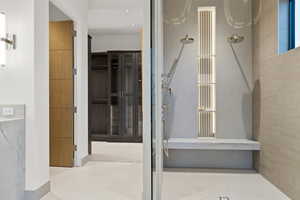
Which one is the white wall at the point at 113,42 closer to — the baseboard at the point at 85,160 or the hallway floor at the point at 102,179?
the hallway floor at the point at 102,179

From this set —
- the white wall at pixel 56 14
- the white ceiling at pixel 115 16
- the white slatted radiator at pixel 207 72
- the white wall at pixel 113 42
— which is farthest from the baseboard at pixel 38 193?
the white wall at pixel 113 42

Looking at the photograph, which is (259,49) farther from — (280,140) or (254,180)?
Result: (254,180)

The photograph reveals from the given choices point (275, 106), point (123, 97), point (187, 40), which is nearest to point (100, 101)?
point (123, 97)

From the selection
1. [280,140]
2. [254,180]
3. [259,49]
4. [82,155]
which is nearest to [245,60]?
[259,49]

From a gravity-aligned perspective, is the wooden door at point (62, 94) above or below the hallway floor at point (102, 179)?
above

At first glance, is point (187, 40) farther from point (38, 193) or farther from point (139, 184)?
point (38, 193)

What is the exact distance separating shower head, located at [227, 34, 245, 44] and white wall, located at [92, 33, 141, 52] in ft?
11.4

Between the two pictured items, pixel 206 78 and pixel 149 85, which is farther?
pixel 206 78

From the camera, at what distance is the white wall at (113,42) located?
7.26 metres

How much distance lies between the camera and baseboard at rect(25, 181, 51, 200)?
9.35 feet

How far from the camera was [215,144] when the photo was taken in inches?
155

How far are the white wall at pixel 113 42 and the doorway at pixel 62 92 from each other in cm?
281

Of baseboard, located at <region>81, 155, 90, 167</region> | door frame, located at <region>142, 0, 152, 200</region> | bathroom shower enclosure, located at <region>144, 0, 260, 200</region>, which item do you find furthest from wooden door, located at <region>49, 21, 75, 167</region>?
door frame, located at <region>142, 0, 152, 200</region>

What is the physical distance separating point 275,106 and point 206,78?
122cm
